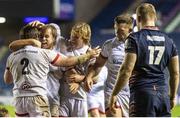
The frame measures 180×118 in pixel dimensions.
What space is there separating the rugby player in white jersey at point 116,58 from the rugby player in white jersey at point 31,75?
0.68 m

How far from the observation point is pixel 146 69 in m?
5.36

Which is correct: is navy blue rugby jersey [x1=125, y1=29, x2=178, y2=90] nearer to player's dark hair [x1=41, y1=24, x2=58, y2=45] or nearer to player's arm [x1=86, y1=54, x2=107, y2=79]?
player's arm [x1=86, y1=54, x2=107, y2=79]

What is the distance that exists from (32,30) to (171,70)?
1.42 metres

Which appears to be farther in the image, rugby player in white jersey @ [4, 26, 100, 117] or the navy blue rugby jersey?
rugby player in white jersey @ [4, 26, 100, 117]

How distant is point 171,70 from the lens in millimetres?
5520

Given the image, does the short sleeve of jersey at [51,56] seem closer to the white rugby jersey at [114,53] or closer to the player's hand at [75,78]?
the player's hand at [75,78]

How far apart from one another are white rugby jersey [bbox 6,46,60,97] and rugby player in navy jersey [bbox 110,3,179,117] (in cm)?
84

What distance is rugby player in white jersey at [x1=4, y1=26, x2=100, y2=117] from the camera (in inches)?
228

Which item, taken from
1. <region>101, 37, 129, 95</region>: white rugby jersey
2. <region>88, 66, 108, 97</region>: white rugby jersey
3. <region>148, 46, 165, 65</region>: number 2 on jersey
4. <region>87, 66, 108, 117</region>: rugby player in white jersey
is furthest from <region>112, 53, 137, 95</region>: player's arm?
<region>88, 66, 108, 97</region>: white rugby jersey

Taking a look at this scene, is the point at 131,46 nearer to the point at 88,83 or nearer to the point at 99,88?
the point at 88,83

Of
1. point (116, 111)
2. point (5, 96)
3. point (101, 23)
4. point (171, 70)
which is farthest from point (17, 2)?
point (171, 70)

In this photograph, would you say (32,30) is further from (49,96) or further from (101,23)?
(101,23)

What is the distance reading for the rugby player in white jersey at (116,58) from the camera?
6555 mm

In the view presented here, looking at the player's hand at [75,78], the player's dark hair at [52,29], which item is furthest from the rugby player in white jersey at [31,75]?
the player's hand at [75,78]
